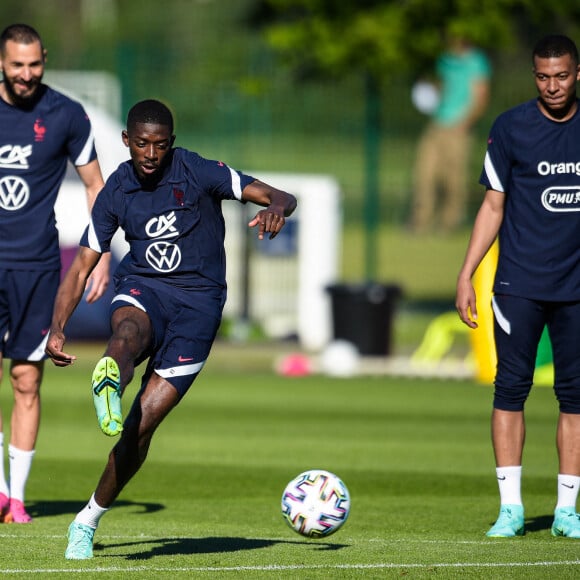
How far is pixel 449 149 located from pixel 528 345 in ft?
58.7

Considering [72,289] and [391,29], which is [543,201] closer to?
[72,289]

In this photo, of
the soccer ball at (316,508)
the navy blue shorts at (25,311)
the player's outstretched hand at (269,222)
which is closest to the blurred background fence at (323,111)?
the navy blue shorts at (25,311)

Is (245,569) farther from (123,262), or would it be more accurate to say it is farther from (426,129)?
(426,129)

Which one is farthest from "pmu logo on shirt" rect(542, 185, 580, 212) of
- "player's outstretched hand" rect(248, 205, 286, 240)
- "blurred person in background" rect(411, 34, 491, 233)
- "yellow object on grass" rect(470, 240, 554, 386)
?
"blurred person in background" rect(411, 34, 491, 233)

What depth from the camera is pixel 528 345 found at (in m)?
8.28

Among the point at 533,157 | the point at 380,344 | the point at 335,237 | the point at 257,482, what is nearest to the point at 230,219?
the point at 335,237

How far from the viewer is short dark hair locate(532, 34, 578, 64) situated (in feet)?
26.3

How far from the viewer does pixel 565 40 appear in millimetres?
8117

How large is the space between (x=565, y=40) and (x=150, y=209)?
251 cm

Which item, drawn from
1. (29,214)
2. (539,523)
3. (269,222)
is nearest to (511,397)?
(539,523)

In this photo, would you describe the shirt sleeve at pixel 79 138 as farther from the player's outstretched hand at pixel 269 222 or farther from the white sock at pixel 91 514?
the white sock at pixel 91 514

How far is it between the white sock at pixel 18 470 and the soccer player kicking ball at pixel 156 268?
5.06 feet

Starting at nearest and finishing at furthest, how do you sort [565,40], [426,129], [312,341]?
[565,40], [312,341], [426,129]

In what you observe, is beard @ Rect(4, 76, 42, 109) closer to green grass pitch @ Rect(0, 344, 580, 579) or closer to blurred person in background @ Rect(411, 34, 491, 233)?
green grass pitch @ Rect(0, 344, 580, 579)
